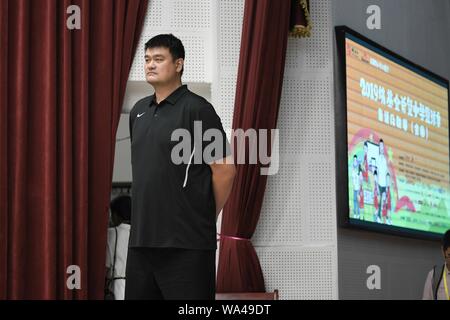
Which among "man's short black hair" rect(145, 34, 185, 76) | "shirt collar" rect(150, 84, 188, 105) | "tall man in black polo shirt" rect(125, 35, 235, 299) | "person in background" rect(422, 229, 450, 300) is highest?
"man's short black hair" rect(145, 34, 185, 76)

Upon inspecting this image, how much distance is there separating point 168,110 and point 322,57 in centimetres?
162

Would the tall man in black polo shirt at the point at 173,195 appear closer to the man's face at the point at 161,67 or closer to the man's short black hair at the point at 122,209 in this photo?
the man's face at the point at 161,67

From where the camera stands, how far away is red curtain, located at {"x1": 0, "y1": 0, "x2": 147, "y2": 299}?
3.61 meters

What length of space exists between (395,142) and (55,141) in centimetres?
226

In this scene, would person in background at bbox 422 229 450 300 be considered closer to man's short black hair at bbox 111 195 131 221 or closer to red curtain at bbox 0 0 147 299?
man's short black hair at bbox 111 195 131 221

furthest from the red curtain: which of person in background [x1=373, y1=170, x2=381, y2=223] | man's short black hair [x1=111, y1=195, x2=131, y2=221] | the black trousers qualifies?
person in background [x1=373, y1=170, x2=381, y2=223]

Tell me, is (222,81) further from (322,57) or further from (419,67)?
(419,67)

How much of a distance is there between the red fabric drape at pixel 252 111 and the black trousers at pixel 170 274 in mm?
1164

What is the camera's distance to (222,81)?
12.9 feet

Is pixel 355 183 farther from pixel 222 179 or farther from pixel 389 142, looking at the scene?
pixel 222 179

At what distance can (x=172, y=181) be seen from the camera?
2.60 m

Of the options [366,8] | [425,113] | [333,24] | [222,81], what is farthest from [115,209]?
[425,113]

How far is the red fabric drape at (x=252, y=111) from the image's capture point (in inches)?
148

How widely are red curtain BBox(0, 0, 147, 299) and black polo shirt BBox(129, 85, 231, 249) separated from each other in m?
1.06
